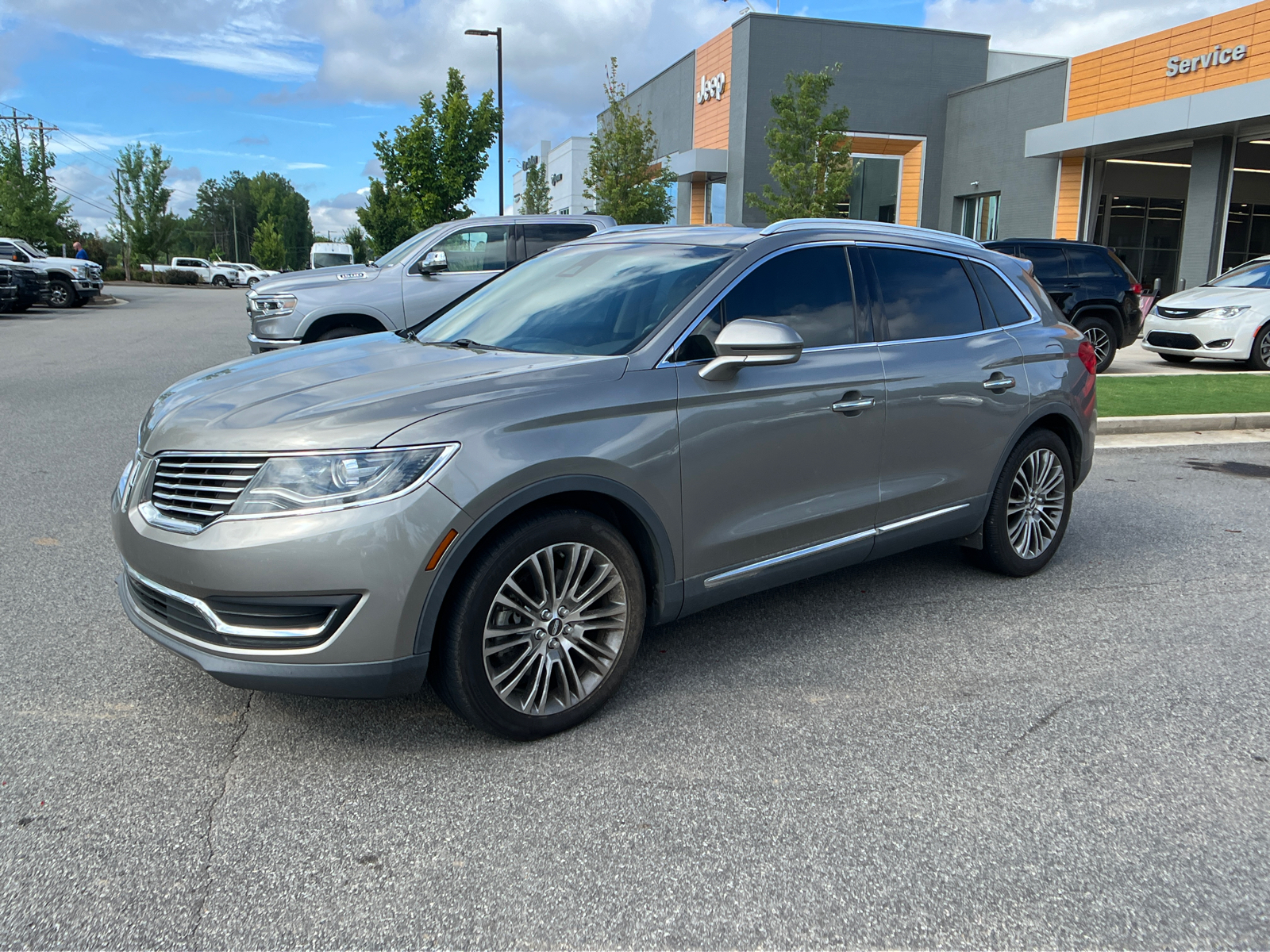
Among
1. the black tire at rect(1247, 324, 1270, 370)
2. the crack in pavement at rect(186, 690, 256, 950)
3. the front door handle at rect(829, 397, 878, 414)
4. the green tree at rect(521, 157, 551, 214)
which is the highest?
the green tree at rect(521, 157, 551, 214)

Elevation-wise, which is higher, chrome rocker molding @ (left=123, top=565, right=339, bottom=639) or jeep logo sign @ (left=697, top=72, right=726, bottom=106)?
jeep logo sign @ (left=697, top=72, right=726, bottom=106)

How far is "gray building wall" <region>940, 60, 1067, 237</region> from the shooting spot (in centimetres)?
2570

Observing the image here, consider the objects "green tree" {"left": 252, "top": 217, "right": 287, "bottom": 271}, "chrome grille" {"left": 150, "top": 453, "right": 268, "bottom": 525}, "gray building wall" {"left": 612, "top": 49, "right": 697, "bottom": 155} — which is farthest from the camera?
"green tree" {"left": 252, "top": 217, "right": 287, "bottom": 271}

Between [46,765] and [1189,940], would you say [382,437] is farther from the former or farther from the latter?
[1189,940]

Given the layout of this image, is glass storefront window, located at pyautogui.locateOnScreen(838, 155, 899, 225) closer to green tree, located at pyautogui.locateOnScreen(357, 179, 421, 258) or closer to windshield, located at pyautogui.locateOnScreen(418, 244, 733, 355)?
green tree, located at pyautogui.locateOnScreen(357, 179, 421, 258)

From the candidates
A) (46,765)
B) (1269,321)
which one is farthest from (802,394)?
(1269,321)

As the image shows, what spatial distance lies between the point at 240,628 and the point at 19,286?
25.8 m

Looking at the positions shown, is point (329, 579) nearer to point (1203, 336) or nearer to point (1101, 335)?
point (1101, 335)

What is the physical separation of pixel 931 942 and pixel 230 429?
2.54 m

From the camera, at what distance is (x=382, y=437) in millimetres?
3012

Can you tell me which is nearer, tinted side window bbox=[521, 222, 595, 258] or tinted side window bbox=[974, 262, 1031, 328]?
tinted side window bbox=[974, 262, 1031, 328]

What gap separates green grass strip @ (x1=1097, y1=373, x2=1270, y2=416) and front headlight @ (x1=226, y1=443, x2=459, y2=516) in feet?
29.7

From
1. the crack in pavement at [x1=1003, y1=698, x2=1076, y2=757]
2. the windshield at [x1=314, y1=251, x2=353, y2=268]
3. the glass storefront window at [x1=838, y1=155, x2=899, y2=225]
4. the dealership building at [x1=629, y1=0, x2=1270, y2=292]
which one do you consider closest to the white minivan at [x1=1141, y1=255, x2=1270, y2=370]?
the dealership building at [x1=629, y1=0, x2=1270, y2=292]

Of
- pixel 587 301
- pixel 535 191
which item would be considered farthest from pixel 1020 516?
pixel 535 191
